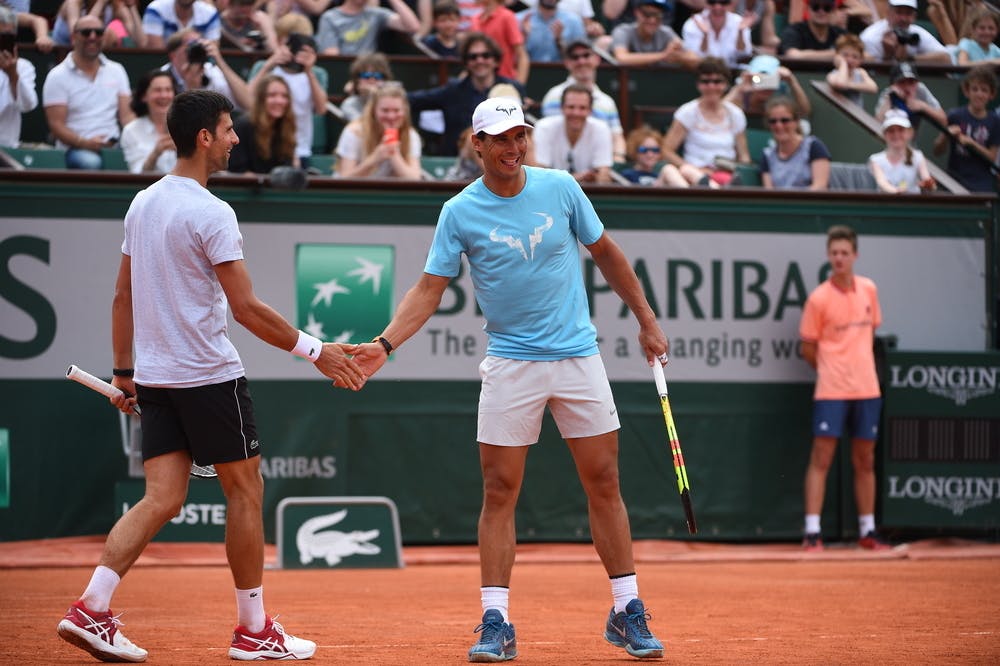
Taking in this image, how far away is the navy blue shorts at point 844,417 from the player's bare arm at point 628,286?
592 cm

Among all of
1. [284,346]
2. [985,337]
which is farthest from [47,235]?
[985,337]

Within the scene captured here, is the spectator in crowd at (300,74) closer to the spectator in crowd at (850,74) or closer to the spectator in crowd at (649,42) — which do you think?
the spectator in crowd at (649,42)

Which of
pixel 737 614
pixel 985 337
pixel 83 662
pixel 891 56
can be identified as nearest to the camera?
pixel 83 662

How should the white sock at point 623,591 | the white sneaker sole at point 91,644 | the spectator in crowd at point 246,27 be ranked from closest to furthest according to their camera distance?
the white sneaker sole at point 91,644 → the white sock at point 623,591 → the spectator in crowd at point 246,27

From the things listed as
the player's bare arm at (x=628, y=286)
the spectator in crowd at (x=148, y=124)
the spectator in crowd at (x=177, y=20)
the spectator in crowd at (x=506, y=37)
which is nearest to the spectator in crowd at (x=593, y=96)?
the spectator in crowd at (x=506, y=37)

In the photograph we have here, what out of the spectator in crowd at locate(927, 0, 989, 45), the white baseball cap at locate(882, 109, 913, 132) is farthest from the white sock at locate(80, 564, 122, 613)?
the spectator in crowd at locate(927, 0, 989, 45)

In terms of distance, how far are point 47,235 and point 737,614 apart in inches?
239

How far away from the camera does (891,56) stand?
16188 mm

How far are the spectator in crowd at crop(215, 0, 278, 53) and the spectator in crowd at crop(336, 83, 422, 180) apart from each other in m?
1.98

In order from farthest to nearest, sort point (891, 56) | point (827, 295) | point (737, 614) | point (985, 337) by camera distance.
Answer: point (891, 56)
point (985, 337)
point (827, 295)
point (737, 614)

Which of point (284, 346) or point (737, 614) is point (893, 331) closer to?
point (737, 614)

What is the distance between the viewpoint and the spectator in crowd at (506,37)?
47.5 feet

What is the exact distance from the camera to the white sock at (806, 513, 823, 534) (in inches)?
472

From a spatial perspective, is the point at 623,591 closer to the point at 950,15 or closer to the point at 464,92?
the point at 464,92
